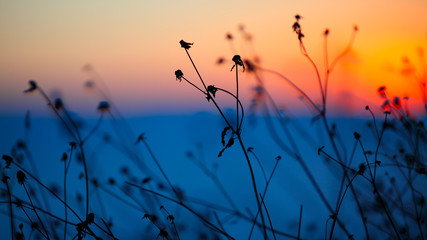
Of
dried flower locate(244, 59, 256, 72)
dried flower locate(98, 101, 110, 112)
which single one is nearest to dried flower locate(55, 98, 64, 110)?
dried flower locate(98, 101, 110, 112)

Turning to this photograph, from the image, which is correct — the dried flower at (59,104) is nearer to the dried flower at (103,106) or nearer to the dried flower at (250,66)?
the dried flower at (103,106)

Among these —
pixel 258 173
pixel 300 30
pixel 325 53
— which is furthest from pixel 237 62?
pixel 258 173

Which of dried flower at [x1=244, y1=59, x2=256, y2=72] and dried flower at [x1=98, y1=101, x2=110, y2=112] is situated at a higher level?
dried flower at [x1=244, y1=59, x2=256, y2=72]

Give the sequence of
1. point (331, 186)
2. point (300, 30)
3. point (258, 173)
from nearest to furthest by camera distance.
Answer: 1. point (300, 30)
2. point (331, 186)
3. point (258, 173)

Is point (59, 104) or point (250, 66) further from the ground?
point (250, 66)

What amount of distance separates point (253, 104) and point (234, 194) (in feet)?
4.38

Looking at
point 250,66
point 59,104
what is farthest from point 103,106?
point 250,66

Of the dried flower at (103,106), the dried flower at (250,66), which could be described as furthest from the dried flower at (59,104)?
the dried flower at (250,66)

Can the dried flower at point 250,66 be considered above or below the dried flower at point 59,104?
above

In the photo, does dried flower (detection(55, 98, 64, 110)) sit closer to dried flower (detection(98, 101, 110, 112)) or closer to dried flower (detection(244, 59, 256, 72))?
dried flower (detection(98, 101, 110, 112))

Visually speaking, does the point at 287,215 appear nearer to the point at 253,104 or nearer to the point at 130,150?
the point at 253,104

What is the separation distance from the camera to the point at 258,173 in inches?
129

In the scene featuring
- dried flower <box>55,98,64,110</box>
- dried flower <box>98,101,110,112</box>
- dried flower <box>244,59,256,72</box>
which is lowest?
dried flower <box>55,98,64,110</box>

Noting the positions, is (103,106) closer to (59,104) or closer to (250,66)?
(59,104)
